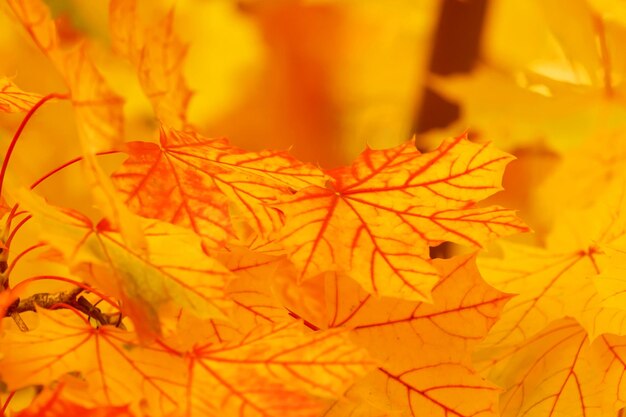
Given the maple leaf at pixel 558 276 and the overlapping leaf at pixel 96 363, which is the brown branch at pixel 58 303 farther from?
the maple leaf at pixel 558 276

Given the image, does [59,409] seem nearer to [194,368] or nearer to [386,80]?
[194,368]

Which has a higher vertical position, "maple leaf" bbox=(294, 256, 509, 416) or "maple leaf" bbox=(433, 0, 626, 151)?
"maple leaf" bbox=(433, 0, 626, 151)

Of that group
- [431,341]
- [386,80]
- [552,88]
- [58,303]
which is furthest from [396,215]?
[386,80]

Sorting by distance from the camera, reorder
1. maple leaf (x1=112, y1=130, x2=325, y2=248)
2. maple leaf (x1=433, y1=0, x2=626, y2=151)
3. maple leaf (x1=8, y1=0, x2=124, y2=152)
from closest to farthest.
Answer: maple leaf (x1=8, y1=0, x2=124, y2=152)
maple leaf (x1=112, y1=130, x2=325, y2=248)
maple leaf (x1=433, y1=0, x2=626, y2=151)

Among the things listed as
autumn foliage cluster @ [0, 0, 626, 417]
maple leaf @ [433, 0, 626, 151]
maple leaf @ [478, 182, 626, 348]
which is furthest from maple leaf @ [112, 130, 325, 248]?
maple leaf @ [433, 0, 626, 151]

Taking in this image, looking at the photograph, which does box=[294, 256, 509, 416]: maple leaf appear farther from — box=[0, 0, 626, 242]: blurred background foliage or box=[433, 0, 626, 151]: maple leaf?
box=[433, 0, 626, 151]: maple leaf

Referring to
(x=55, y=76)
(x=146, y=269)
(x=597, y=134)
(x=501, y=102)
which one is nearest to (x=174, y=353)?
(x=146, y=269)

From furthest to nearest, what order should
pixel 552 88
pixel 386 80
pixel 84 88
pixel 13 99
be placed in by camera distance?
pixel 386 80
pixel 552 88
pixel 13 99
pixel 84 88

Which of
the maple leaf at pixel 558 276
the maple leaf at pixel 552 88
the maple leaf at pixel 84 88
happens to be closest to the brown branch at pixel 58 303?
the maple leaf at pixel 84 88
